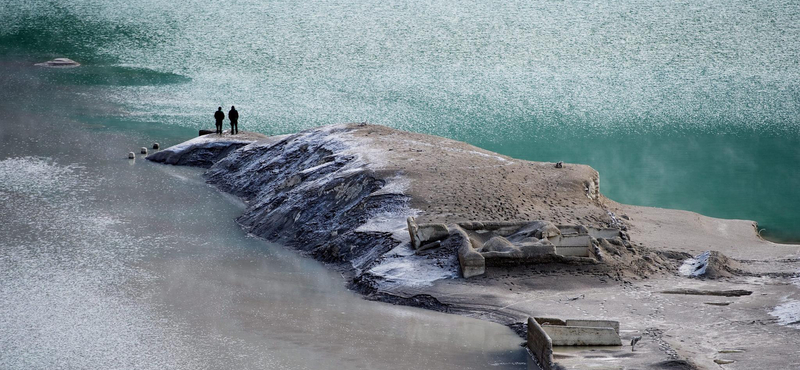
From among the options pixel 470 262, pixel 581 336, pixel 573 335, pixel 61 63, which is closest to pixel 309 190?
pixel 470 262

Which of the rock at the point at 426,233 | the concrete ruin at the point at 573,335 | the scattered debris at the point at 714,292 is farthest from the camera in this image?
the rock at the point at 426,233

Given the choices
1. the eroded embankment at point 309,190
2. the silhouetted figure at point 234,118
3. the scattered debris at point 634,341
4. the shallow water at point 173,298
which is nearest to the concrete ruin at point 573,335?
the scattered debris at point 634,341

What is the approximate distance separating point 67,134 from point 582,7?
33.0m

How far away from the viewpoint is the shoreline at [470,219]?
21922mm

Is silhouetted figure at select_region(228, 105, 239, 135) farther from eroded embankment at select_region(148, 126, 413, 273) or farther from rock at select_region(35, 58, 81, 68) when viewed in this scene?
rock at select_region(35, 58, 81, 68)

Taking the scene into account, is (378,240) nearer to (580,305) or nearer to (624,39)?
(580,305)

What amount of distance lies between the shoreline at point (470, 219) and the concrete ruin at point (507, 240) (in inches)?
9.7

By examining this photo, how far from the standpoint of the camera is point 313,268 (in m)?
25.7

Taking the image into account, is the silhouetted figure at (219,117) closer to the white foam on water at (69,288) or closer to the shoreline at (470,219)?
the shoreline at (470,219)

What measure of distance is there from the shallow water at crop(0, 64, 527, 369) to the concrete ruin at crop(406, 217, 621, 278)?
2156mm

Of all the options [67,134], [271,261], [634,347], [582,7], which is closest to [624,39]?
[582,7]

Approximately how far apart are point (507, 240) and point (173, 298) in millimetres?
8346

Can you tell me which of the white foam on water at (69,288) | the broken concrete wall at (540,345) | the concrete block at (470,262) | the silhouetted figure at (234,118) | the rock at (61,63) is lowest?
the white foam on water at (69,288)

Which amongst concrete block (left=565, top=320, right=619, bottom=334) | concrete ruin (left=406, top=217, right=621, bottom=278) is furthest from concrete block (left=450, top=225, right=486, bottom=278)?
concrete block (left=565, top=320, right=619, bottom=334)
